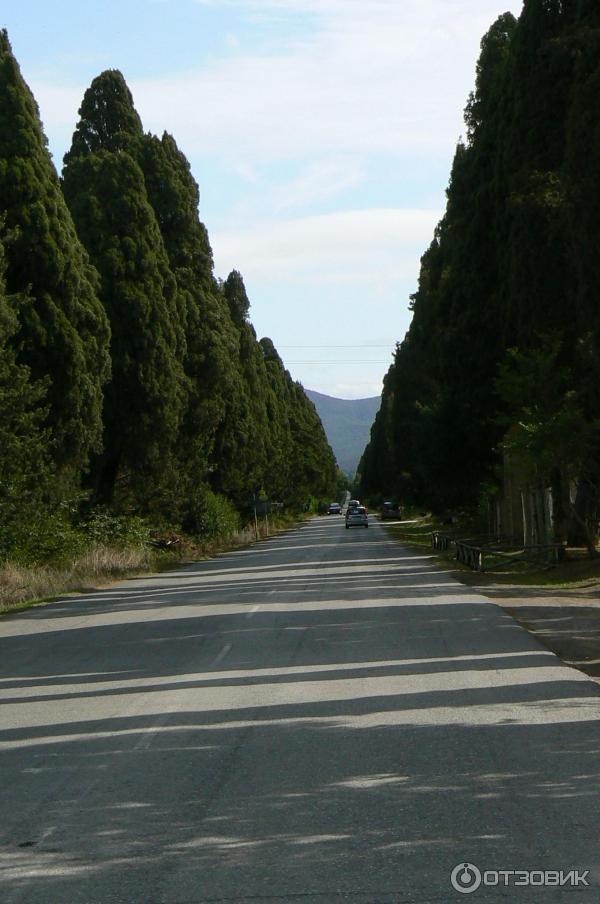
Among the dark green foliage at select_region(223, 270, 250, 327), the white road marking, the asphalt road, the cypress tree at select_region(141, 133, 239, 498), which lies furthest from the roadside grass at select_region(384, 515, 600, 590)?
the dark green foliage at select_region(223, 270, 250, 327)

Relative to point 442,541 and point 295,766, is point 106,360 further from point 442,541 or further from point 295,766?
point 295,766

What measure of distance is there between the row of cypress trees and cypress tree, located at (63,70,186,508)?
0.15 feet

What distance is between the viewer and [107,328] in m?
31.4

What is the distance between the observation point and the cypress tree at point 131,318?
36.8 meters

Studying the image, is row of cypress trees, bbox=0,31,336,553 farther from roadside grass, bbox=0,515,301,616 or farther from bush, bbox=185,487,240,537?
roadside grass, bbox=0,515,301,616

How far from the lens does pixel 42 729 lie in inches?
400

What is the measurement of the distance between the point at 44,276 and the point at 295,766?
2253cm

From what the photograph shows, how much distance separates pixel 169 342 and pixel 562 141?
49.0 feet

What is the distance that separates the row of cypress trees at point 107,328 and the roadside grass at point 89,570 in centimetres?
119

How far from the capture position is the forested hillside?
77.5 ft

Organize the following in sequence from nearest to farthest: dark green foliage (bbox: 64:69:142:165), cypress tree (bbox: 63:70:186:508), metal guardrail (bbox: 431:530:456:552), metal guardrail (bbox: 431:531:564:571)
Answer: metal guardrail (bbox: 431:531:564:571) → cypress tree (bbox: 63:70:186:508) → dark green foliage (bbox: 64:69:142:165) → metal guardrail (bbox: 431:530:456:552)

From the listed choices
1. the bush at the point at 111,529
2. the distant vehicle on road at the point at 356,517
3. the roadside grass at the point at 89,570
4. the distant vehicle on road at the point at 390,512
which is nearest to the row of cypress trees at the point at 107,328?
the bush at the point at 111,529

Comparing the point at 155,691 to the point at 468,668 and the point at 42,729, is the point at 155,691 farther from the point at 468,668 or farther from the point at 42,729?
the point at 468,668

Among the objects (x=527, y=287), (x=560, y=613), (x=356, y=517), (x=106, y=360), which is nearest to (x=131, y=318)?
(x=106, y=360)
